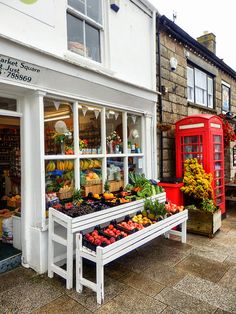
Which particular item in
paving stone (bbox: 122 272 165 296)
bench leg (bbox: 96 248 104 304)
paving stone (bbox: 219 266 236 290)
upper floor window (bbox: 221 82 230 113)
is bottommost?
paving stone (bbox: 219 266 236 290)

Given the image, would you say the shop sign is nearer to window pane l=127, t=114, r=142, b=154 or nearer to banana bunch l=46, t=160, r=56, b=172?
banana bunch l=46, t=160, r=56, b=172

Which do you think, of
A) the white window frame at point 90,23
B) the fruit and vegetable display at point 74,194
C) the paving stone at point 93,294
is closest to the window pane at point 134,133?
the fruit and vegetable display at point 74,194

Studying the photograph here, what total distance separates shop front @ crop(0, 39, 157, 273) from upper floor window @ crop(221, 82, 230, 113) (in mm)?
6420

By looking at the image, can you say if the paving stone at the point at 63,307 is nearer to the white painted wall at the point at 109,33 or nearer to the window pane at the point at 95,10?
the white painted wall at the point at 109,33

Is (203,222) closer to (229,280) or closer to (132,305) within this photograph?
(229,280)

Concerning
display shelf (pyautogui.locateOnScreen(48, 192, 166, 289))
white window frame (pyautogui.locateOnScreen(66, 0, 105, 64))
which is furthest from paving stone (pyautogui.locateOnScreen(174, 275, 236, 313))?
white window frame (pyautogui.locateOnScreen(66, 0, 105, 64))

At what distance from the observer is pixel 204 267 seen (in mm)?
4098

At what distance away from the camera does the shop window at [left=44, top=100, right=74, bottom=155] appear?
424cm

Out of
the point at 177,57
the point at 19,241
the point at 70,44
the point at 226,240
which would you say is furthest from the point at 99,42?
the point at 226,240

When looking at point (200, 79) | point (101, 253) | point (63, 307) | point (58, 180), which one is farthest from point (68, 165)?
point (200, 79)

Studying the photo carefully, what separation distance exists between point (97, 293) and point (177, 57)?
697cm

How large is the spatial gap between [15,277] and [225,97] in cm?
1097

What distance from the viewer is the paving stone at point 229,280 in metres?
3.53

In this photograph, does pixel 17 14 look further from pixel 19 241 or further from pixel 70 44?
pixel 19 241
